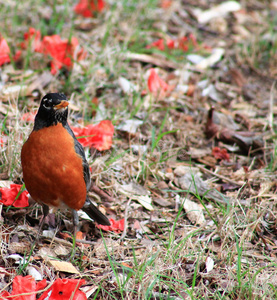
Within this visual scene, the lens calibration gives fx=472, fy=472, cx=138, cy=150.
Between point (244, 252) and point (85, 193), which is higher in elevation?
point (85, 193)

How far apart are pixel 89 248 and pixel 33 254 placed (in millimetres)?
538

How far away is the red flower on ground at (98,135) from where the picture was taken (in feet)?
16.7

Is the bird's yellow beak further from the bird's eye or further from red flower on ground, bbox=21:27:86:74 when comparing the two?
red flower on ground, bbox=21:27:86:74

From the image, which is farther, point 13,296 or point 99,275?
point 99,275

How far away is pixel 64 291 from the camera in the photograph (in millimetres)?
3496

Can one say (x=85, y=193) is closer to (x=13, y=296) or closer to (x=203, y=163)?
(x=13, y=296)

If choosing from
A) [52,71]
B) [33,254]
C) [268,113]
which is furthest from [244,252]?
[52,71]

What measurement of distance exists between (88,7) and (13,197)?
453cm

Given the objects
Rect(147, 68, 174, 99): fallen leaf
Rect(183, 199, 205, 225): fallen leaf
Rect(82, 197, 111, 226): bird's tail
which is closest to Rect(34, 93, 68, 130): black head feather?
Rect(82, 197, 111, 226): bird's tail

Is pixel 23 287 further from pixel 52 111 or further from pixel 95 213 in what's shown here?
pixel 52 111

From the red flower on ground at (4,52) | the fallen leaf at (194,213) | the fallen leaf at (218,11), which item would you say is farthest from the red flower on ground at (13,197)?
the fallen leaf at (218,11)

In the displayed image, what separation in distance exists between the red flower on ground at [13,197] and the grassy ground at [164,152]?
10 cm

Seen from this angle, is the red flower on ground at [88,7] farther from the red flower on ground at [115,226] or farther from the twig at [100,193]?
the red flower on ground at [115,226]

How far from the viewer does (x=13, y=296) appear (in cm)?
340
